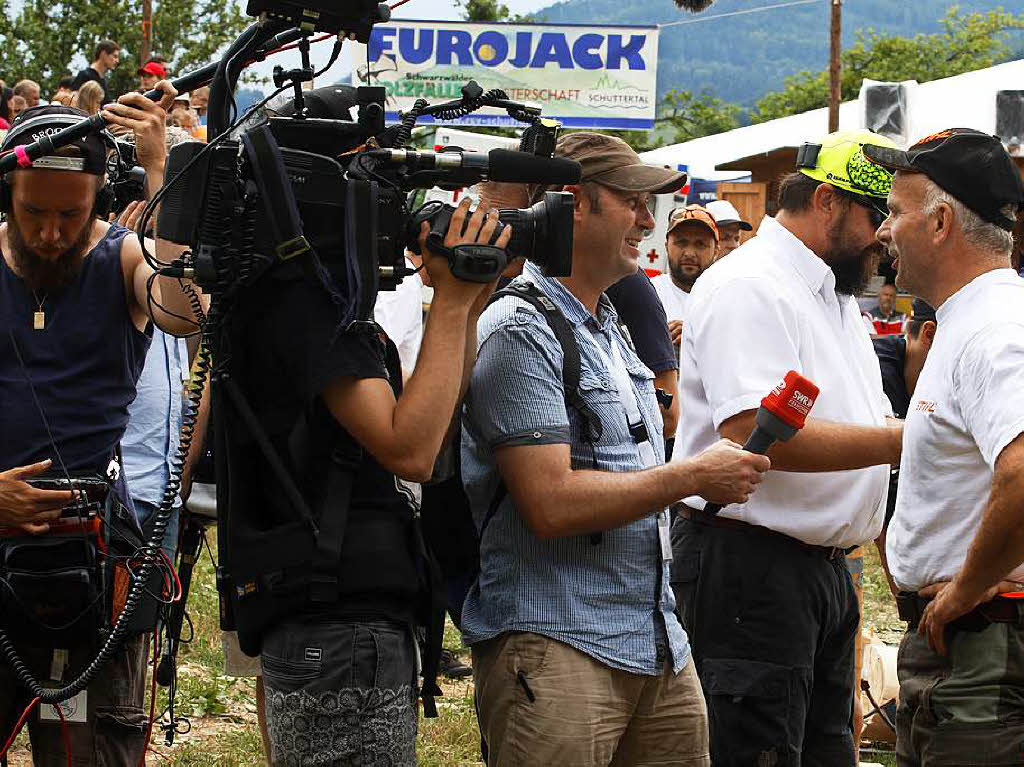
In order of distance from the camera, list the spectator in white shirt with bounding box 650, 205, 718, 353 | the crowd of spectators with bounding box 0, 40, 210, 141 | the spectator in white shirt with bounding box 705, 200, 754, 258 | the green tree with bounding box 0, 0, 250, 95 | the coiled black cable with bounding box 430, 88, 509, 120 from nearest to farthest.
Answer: the coiled black cable with bounding box 430, 88, 509, 120
the spectator in white shirt with bounding box 650, 205, 718, 353
the crowd of spectators with bounding box 0, 40, 210, 141
the spectator in white shirt with bounding box 705, 200, 754, 258
the green tree with bounding box 0, 0, 250, 95

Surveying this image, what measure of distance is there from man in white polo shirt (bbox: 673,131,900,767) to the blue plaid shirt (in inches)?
21.2

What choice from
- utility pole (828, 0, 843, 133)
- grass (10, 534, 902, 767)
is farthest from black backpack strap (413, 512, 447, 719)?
utility pole (828, 0, 843, 133)

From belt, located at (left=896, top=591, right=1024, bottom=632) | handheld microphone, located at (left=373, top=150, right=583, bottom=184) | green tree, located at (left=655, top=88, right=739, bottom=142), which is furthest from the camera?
green tree, located at (left=655, top=88, right=739, bottom=142)

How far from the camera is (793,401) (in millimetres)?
3182

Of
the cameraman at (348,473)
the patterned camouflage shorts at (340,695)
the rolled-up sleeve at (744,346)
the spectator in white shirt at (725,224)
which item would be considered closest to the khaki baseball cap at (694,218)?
the spectator in white shirt at (725,224)

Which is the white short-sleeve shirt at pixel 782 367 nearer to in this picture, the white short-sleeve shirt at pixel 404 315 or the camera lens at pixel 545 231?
the camera lens at pixel 545 231

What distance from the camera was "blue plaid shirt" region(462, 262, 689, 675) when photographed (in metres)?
3.20

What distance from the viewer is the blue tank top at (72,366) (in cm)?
353

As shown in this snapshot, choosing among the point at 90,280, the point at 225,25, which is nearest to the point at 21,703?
the point at 90,280

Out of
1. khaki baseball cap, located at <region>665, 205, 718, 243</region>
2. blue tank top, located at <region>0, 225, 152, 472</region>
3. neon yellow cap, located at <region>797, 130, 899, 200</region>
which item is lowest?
khaki baseball cap, located at <region>665, 205, 718, 243</region>

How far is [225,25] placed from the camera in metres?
34.1

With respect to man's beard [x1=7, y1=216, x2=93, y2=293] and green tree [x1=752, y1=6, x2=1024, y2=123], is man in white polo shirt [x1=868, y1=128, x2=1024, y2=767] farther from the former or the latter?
green tree [x1=752, y1=6, x2=1024, y2=123]

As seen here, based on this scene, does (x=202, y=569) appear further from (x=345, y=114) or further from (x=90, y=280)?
(x=345, y=114)

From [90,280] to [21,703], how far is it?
1.15 metres
